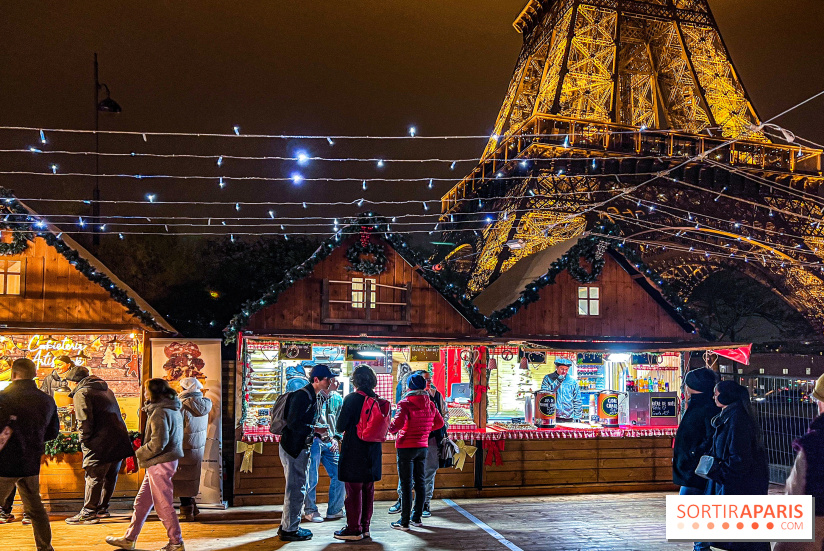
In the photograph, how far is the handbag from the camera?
5445 mm

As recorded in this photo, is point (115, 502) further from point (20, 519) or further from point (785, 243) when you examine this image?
point (785, 243)

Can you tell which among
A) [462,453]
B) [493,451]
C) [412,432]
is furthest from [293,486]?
[493,451]

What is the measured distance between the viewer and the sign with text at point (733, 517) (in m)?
4.77

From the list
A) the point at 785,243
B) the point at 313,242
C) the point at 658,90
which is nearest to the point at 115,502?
the point at 313,242

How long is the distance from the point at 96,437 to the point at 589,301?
7.61 meters

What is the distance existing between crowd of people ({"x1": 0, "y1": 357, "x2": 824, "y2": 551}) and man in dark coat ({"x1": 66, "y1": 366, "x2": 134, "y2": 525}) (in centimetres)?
1

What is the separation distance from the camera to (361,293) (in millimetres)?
10281

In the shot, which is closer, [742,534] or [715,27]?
[742,534]

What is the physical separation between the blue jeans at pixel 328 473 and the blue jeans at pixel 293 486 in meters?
0.81

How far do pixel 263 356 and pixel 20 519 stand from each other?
347 cm

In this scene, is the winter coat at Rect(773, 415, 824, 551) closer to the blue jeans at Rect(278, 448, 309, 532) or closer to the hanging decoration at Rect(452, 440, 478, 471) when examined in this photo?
the blue jeans at Rect(278, 448, 309, 532)

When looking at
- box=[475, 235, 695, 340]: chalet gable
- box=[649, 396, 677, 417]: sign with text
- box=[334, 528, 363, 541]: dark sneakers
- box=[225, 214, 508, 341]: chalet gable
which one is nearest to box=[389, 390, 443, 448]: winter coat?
box=[334, 528, 363, 541]: dark sneakers

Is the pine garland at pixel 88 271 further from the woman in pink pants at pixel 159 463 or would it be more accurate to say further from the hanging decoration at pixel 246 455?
the woman in pink pants at pixel 159 463

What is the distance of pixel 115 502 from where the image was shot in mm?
8852
